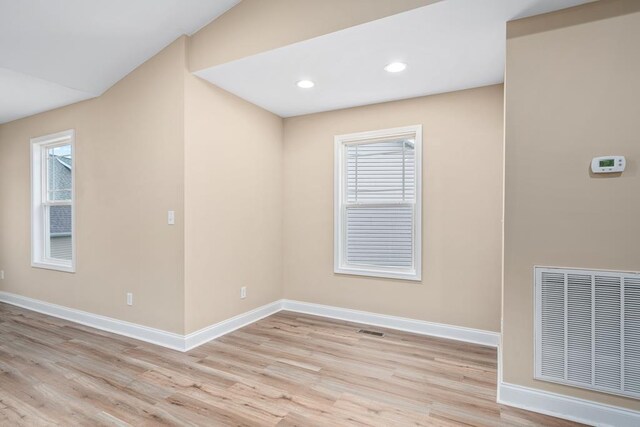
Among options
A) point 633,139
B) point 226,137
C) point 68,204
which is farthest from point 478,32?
point 68,204

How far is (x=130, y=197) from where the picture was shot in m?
3.30

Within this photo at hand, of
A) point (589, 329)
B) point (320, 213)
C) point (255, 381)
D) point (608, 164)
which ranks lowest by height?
point (255, 381)

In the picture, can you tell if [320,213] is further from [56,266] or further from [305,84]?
[56,266]

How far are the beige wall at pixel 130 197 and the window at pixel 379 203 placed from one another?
1.78m

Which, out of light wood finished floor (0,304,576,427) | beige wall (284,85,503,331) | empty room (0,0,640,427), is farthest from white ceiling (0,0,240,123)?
light wood finished floor (0,304,576,427)

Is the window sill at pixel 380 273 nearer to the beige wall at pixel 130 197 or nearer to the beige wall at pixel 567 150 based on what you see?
the beige wall at pixel 567 150

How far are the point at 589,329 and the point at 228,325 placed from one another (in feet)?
9.67

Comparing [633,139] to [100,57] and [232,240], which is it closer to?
[232,240]

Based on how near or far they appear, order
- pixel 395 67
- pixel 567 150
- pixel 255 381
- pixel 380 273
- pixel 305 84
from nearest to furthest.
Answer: pixel 567 150
pixel 255 381
pixel 395 67
pixel 305 84
pixel 380 273

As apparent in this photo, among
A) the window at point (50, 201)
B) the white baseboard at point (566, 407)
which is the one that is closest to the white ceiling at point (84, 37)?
the window at point (50, 201)

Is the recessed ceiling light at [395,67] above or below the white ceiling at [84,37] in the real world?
below

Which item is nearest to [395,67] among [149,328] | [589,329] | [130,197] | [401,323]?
[589,329]

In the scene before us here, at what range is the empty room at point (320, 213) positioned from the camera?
198cm

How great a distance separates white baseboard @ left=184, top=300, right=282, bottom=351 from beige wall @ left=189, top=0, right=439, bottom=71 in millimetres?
2395
